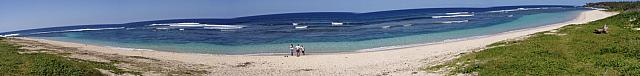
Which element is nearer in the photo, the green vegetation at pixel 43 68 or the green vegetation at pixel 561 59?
the green vegetation at pixel 561 59

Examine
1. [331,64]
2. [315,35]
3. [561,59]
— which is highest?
[561,59]

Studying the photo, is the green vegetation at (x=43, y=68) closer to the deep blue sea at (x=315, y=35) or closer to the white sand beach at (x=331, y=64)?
the white sand beach at (x=331, y=64)

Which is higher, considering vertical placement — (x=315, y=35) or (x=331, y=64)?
(x=331, y=64)

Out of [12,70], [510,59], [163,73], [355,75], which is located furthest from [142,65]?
[510,59]

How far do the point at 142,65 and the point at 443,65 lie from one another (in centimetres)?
1479

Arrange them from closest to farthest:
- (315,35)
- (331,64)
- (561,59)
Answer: (561,59) → (331,64) → (315,35)

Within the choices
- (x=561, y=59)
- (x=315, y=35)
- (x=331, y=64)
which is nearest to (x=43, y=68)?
(x=331, y=64)

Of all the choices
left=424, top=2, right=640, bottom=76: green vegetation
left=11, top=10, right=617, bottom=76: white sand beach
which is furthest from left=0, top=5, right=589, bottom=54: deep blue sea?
left=424, top=2, right=640, bottom=76: green vegetation

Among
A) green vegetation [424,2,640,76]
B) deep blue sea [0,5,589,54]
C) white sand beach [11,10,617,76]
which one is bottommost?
deep blue sea [0,5,589,54]

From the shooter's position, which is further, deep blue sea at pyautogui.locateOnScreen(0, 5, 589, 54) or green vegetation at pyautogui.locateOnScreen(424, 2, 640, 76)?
deep blue sea at pyautogui.locateOnScreen(0, 5, 589, 54)

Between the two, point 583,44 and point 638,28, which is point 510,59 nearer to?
point 583,44

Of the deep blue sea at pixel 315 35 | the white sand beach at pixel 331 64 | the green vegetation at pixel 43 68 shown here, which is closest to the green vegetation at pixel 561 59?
the white sand beach at pixel 331 64

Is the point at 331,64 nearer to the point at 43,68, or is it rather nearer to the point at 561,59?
the point at 561,59

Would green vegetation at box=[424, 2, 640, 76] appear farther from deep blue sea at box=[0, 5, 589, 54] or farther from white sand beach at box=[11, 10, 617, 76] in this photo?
deep blue sea at box=[0, 5, 589, 54]
